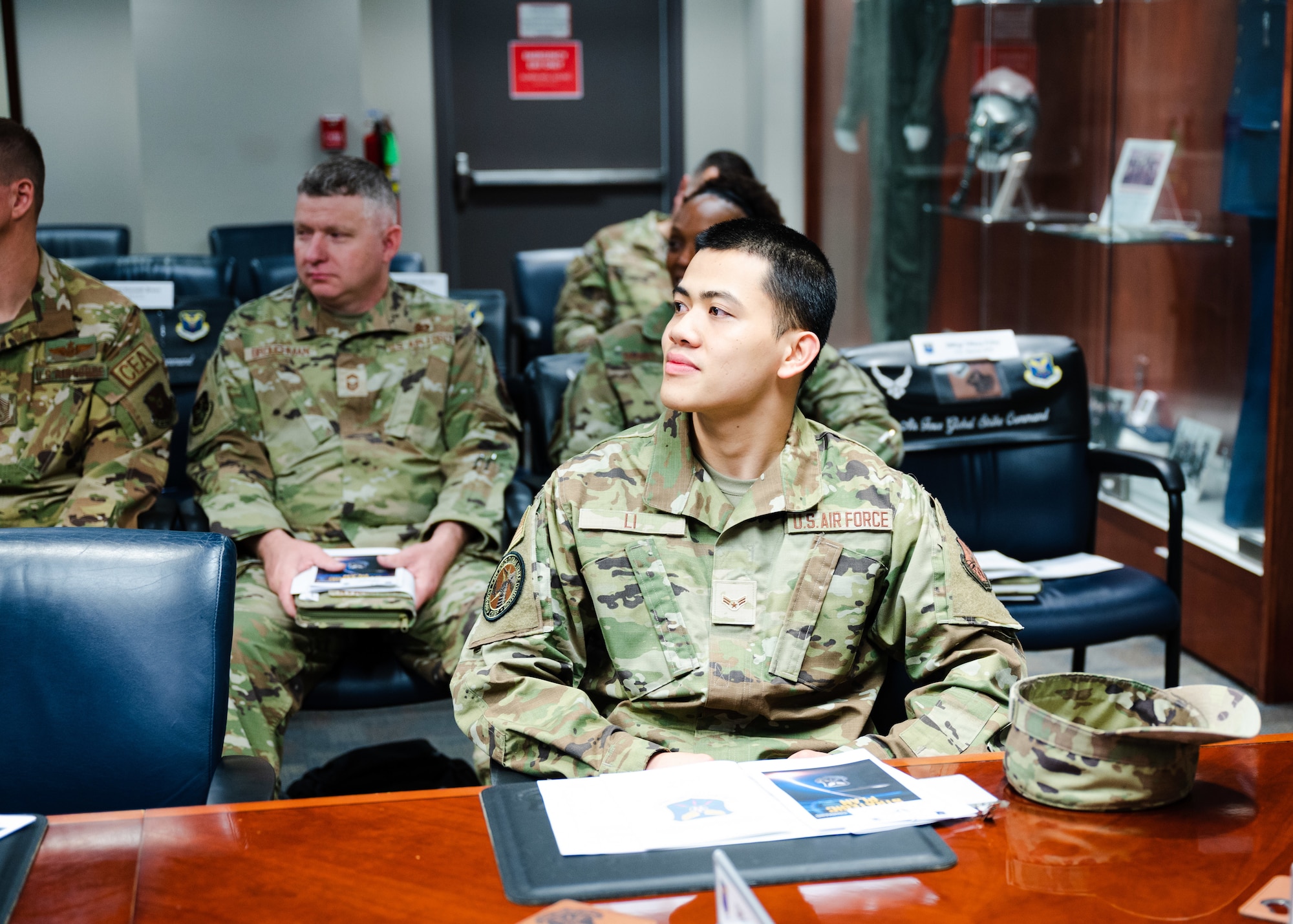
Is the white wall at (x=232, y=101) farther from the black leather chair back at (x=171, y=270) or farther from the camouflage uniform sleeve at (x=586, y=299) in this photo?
the camouflage uniform sleeve at (x=586, y=299)

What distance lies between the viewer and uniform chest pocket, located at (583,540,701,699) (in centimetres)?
160

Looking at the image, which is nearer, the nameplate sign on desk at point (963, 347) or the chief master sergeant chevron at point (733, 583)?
the chief master sergeant chevron at point (733, 583)

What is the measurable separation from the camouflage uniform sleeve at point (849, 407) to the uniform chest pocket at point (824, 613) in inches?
40.6

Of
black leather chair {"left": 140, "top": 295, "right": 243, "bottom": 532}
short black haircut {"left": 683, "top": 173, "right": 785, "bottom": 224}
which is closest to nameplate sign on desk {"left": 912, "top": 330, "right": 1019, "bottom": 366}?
short black haircut {"left": 683, "top": 173, "right": 785, "bottom": 224}

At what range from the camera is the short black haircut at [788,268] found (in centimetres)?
169

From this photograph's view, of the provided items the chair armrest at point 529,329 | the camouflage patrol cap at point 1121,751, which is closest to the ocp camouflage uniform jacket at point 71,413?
the camouflage patrol cap at point 1121,751

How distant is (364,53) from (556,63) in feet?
3.22

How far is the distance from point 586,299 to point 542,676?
10.2 feet

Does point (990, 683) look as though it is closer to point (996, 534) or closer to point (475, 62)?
point (996, 534)

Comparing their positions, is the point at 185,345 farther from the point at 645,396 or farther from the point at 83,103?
the point at 83,103

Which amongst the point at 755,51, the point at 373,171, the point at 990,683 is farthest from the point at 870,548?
the point at 755,51

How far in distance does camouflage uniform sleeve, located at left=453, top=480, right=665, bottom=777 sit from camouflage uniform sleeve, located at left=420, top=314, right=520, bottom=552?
0.94 m

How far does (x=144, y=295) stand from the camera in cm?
320

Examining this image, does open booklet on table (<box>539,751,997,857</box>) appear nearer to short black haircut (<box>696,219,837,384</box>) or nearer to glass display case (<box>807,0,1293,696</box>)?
short black haircut (<box>696,219,837,384</box>)
